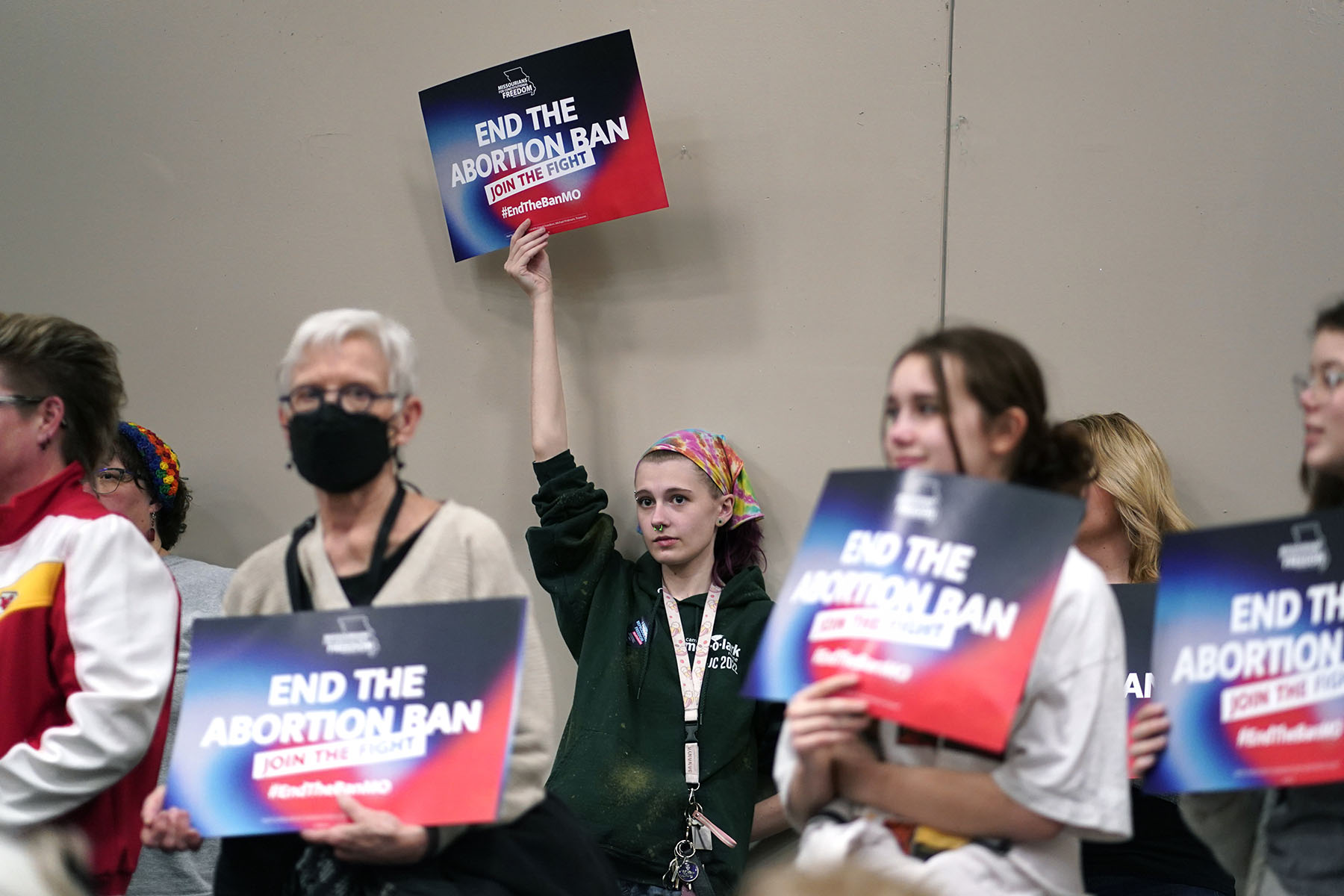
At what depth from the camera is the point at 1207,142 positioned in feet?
11.3

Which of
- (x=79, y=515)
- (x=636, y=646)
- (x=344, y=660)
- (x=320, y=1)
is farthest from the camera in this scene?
(x=320, y=1)

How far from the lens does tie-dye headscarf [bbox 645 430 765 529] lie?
11.1ft

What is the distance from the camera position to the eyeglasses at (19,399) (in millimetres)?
2436

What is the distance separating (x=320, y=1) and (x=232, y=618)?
9.05 feet

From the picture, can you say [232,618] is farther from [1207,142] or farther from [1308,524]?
[1207,142]

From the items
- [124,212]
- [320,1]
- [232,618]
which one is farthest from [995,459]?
[124,212]

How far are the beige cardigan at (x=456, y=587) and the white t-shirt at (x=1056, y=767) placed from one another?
1.43 feet

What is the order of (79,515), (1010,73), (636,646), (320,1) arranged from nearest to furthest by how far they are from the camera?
1. (79,515)
2. (636,646)
3. (1010,73)
4. (320,1)

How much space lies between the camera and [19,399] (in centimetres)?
245

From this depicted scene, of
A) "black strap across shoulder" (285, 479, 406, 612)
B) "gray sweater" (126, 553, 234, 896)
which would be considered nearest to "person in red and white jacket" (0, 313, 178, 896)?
"gray sweater" (126, 553, 234, 896)

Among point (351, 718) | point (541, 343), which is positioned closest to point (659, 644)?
point (541, 343)

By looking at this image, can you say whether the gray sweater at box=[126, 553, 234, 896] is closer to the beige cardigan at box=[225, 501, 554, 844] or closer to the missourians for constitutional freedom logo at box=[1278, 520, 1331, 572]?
the beige cardigan at box=[225, 501, 554, 844]

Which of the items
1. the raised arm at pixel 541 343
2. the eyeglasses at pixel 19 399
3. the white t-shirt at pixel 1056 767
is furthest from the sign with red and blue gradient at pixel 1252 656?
the eyeglasses at pixel 19 399

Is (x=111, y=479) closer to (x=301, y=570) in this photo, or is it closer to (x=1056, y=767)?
(x=301, y=570)
